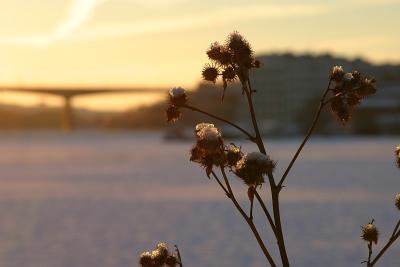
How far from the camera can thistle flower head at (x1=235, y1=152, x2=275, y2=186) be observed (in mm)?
2873

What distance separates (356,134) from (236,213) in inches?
3966

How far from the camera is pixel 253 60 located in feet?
10.4

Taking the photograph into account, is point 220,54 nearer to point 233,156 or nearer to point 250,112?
point 250,112

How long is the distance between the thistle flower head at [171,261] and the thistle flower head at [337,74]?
96 centimetres

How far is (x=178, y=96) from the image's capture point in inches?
123

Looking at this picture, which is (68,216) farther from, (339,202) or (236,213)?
(339,202)

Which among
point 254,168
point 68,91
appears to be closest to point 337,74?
point 254,168

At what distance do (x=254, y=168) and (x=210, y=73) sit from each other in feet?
1.72

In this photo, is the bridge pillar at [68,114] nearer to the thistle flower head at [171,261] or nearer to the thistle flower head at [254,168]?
the thistle flower head at [171,261]

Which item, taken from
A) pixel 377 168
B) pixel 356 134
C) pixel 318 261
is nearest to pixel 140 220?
pixel 318 261

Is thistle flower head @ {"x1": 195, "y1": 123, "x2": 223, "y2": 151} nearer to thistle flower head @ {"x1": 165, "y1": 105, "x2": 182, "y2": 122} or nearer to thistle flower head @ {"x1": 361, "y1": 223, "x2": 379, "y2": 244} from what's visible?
thistle flower head @ {"x1": 165, "y1": 105, "x2": 182, "y2": 122}


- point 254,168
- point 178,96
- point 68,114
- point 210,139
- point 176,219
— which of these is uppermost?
point 178,96

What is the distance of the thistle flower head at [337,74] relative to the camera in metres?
3.24

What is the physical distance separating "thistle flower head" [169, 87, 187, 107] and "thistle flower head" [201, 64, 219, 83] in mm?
131
